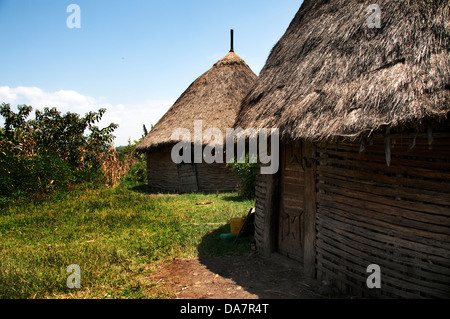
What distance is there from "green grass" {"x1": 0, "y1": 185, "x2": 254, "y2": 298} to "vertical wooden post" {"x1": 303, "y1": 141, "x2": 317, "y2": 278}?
144 cm

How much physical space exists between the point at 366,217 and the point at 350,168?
1.90 ft

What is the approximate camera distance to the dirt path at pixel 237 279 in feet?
12.9

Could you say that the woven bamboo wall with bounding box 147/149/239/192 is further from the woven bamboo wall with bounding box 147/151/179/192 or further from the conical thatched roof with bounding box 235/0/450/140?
the conical thatched roof with bounding box 235/0/450/140

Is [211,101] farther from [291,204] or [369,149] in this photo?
[369,149]

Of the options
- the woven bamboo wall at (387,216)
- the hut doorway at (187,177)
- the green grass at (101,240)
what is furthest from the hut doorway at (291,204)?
the hut doorway at (187,177)

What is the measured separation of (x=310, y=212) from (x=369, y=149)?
47.9 inches

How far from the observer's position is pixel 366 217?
3539 millimetres

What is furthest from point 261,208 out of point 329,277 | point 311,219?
point 329,277

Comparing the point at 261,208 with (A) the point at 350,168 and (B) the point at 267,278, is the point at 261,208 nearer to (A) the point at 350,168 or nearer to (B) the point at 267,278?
(B) the point at 267,278

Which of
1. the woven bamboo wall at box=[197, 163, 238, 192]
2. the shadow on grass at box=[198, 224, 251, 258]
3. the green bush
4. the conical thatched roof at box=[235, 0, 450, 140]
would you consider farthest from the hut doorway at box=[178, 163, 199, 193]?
the conical thatched roof at box=[235, 0, 450, 140]

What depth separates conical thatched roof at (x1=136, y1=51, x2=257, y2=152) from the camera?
11867 millimetres

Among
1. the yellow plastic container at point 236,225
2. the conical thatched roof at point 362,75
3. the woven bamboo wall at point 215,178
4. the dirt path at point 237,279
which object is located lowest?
the dirt path at point 237,279

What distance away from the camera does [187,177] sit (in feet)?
39.1

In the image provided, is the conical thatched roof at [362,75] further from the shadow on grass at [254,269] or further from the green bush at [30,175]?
the green bush at [30,175]
